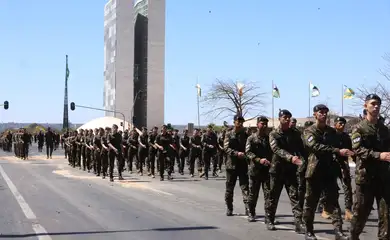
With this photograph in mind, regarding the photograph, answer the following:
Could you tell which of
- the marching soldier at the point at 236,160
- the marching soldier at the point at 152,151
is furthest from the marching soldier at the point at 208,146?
the marching soldier at the point at 236,160

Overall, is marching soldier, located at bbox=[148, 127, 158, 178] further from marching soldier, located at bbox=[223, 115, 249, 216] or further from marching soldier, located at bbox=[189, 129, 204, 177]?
marching soldier, located at bbox=[223, 115, 249, 216]

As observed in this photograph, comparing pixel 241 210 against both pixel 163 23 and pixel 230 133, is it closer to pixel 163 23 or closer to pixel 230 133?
pixel 230 133

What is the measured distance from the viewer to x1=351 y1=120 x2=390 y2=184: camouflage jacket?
7000 millimetres

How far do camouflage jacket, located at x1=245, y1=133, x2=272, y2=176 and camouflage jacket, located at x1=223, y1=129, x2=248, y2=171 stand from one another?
0.72 metres

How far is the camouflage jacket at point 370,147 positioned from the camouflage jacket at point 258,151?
3092 mm

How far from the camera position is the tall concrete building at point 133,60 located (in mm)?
97438

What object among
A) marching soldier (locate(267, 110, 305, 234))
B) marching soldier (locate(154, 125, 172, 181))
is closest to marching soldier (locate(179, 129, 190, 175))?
marching soldier (locate(154, 125, 172, 181))

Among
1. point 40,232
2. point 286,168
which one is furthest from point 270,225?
point 40,232

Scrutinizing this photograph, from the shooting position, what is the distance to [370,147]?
7.01 m

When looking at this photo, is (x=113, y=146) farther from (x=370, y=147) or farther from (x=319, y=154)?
(x=370, y=147)

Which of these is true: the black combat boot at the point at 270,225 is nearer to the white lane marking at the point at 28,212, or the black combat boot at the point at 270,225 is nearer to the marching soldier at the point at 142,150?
the white lane marking at the point at 28,212

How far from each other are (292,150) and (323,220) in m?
2.03

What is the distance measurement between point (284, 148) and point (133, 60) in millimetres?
91874

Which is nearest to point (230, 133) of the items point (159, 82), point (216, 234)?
point (216, 234)
